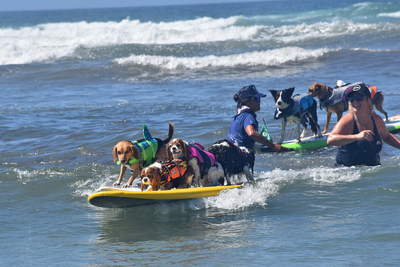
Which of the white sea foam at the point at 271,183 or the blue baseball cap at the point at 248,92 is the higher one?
the blue baseball cap at the point at 248,92

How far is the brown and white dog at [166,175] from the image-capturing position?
6.48 metres

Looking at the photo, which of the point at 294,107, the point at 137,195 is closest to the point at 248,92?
the point at 137,195

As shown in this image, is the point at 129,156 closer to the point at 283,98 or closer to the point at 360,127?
the point at 360,127

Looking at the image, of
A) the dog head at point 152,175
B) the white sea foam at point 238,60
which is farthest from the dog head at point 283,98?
the white sea foam at point 238,60

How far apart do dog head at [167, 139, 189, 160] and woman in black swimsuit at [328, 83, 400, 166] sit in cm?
182

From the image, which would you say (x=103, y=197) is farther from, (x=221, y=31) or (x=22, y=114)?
(x=221, y=31)

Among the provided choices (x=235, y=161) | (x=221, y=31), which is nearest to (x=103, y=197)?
(x=235, y=161)

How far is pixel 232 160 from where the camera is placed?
24.1 ft

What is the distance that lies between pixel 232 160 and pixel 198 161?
75 cm

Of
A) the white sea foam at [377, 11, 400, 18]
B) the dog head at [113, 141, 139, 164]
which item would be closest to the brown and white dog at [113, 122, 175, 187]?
the dog head at [113, 141, 139, 164]

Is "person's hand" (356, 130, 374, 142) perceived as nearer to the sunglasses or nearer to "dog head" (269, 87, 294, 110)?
the sunglasses

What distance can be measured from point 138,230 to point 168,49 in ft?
73.5

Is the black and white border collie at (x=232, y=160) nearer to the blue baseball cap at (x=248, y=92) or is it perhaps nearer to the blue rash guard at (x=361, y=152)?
the blue baseball cap at (x=248, y=92)

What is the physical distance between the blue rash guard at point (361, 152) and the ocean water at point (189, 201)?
5.3 inches
